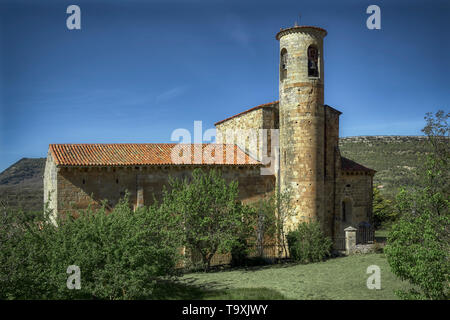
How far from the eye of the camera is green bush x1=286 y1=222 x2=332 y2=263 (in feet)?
64.5

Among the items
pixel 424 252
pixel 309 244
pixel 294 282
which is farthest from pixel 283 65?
pixel 424 252

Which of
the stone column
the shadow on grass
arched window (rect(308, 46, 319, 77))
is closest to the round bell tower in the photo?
arched window (rect(308, 46, 319, 77))

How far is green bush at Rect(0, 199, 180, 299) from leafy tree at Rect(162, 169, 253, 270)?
196 inches

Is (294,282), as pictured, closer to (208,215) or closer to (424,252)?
(208,215)

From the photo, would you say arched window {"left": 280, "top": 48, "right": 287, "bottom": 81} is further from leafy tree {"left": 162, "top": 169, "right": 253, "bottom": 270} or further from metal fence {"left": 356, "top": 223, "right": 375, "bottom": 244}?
metal fence {"left": 356, "top": 223, "right": 375, "bottom": 244}

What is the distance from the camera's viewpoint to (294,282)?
1529 centimetres

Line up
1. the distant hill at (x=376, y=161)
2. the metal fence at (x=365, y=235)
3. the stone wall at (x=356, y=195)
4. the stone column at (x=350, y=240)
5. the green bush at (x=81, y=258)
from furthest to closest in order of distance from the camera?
the distant hill at (x=376, y=161)
the stone wall at (x=356, y=195)
the metal fence at (x=365, y=235)
the stone column at (x=350, y=240)
the green bush at (x=81, y=258)

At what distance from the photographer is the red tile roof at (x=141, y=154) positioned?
66.7ft

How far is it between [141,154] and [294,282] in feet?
36.6

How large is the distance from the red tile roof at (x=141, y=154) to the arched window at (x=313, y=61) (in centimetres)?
589

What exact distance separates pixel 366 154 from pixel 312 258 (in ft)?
129

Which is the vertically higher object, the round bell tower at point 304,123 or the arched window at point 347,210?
the round bell tower at point 304,123
